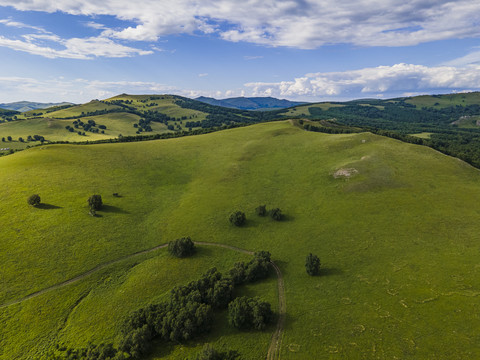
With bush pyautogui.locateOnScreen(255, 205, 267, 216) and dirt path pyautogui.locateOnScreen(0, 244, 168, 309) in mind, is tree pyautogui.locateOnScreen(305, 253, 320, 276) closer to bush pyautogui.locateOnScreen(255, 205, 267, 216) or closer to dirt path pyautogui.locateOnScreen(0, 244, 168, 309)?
bush pyautogui.locateOnScreen(255, 205, 267, 216)

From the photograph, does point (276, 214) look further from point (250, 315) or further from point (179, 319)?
point (179, 319)

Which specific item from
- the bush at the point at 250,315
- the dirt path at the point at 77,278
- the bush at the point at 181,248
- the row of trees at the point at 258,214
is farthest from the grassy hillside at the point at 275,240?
the bush at the point at 181,248

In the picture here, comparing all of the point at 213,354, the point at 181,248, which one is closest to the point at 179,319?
the point at 213,354

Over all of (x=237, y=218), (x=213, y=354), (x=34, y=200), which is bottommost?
(x=213, y=354)

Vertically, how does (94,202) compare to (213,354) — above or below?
above

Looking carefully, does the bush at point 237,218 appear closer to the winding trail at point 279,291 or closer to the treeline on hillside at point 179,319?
the winding trail at point 279,291

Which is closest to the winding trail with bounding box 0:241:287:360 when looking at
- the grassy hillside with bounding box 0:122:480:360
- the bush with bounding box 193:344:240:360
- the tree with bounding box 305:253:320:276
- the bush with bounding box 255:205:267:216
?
the grassy hillside with bounding box 0:122:480:360

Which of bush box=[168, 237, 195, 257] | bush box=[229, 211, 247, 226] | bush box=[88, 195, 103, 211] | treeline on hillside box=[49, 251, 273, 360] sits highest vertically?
bush box=[88, 195, 103, 211]
